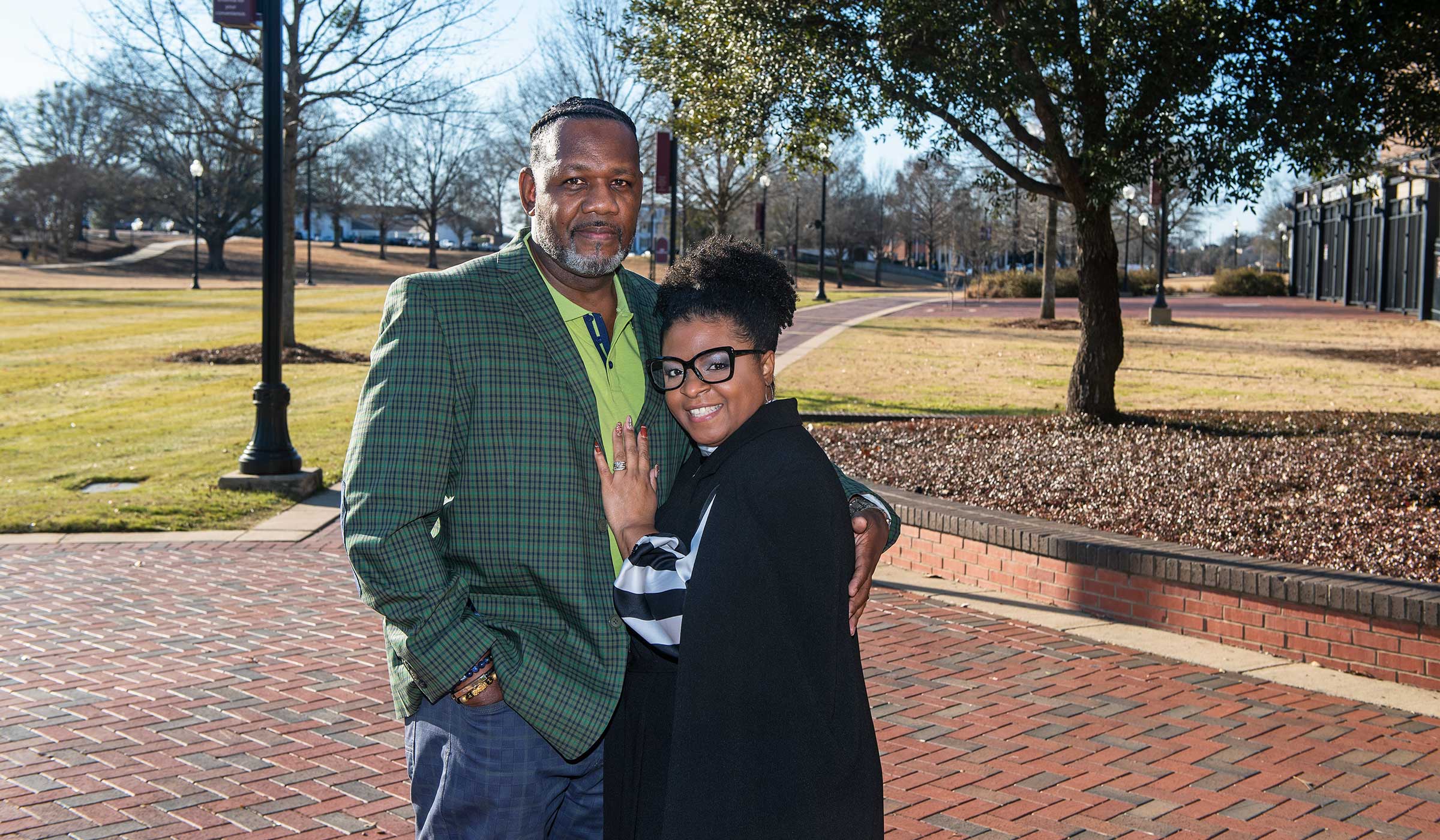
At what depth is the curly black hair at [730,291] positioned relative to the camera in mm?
2307

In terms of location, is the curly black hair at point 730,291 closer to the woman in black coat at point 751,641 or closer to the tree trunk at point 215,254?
the woman in black coat at point 751,641

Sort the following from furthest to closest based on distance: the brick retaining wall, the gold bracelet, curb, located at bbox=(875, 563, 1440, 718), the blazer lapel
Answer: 1. the brick retaining wall
2. curb, located at bbox=(875, 563, 1440, 718)
3. the blazer lapel
4. the gold bracelet

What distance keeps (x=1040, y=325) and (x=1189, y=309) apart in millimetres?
12226

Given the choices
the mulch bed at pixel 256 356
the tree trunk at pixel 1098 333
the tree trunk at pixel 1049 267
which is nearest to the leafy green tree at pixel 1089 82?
the tree trunk at pixel 1098 333

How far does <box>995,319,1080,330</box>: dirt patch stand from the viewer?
30433 millimetres

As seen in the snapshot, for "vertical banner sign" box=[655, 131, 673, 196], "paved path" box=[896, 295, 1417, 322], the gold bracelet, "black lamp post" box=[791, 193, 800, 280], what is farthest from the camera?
"black lamp post" box=[791, 193, 800, 280]

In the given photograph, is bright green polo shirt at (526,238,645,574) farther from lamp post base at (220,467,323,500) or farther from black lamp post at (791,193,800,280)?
black lamp post at (791,193,800,280)

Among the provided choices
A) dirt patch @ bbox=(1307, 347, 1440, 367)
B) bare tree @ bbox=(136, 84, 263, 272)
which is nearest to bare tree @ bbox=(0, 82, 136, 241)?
bare tree @ bbox=(136, 84, 263, 272)

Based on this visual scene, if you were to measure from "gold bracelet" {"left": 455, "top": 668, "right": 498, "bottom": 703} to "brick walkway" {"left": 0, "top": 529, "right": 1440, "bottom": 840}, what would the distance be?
192 cm

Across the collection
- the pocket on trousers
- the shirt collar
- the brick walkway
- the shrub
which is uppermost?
the shrub

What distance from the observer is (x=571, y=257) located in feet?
8.26

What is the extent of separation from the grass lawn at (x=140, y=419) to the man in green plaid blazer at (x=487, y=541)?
7.30 meters

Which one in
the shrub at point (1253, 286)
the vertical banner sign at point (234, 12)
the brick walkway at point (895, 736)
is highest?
the vertical banner sign at point (234, 12)

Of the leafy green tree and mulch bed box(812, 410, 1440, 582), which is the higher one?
the leafy green tree
